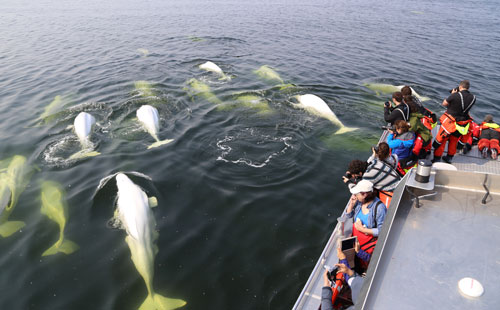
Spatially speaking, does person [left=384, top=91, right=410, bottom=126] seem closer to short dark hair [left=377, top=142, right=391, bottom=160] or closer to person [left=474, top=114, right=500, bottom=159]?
short dark hair [left=377, top=142, right=391, bottom=160]

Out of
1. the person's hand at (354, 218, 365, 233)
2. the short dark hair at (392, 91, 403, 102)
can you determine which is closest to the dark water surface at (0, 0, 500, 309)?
the person's hand at (354, 218, 365, 233)

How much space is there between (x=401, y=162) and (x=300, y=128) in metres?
6.03

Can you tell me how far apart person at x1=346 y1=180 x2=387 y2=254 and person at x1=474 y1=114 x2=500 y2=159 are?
6.52m

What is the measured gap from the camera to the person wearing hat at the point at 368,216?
613 cm

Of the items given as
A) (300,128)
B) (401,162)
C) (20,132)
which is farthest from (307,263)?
(20,132)

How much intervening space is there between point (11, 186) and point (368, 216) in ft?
40.0

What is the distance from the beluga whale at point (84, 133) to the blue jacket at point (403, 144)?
453 inches

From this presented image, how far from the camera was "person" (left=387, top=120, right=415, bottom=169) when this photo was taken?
879 cm

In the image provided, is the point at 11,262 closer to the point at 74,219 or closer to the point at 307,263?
the point at 74,219

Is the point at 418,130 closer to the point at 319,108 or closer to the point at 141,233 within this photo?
the point at 319,108

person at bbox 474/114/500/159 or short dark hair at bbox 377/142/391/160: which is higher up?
short dark hair at bbox 377/142/391/160

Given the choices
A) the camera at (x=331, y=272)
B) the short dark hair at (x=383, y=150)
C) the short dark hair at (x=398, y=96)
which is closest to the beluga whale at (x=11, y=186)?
the camera at (x=331, y=272)

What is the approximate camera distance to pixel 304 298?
585cm

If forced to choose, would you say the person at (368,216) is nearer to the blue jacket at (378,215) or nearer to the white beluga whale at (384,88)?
the blue jacket at (378,215)
